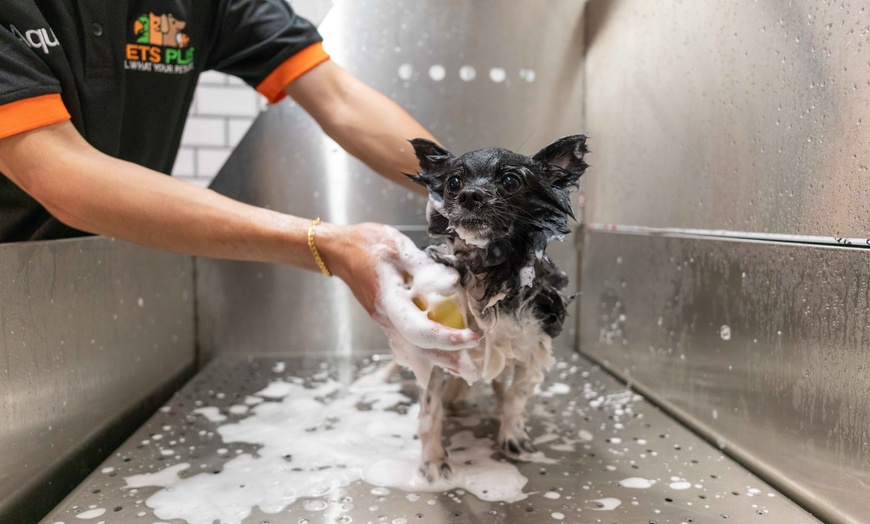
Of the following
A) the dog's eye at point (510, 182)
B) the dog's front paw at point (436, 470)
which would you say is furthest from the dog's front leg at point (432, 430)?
the dog's eye at point (510, 182)

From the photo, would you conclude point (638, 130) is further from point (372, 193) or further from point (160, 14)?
point (160, 14)

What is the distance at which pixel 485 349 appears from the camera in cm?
88

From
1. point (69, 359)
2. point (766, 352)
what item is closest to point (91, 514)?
point (69, 359)

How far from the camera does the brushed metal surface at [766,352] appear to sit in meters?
0.76

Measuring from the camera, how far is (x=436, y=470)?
3.00 ft

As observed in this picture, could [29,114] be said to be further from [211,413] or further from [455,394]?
[455,394]

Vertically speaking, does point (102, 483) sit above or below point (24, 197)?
below

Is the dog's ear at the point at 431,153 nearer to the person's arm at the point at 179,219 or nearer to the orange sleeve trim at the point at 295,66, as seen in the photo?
the person's arm at the point at 179,219

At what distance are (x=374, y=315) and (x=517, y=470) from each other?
35 cm

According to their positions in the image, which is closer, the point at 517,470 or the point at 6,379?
the point at 6,379

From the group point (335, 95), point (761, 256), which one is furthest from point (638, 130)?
point (335, 95)

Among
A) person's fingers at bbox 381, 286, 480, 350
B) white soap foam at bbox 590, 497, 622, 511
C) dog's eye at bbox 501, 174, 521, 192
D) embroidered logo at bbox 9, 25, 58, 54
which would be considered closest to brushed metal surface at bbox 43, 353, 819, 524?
white soap foam at bbox 590, 497, 622, 511

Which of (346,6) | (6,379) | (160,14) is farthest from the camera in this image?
(346,6)

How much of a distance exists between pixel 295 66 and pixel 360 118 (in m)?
0.18
